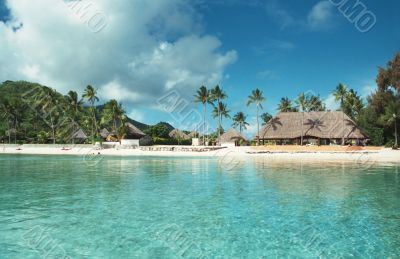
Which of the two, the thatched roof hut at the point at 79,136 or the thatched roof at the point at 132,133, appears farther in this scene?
the thatched roof hut at the point at 79,136

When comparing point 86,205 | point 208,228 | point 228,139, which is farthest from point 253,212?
point 228,139

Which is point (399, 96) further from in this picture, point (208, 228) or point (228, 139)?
point (208, 228)

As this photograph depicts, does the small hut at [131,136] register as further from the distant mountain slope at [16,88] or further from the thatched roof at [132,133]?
the distant mountain slope at [16,88]

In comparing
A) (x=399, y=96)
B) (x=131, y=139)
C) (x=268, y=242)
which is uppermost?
(x=399, y=96)

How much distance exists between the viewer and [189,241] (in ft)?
26.5

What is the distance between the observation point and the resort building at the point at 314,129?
157ft

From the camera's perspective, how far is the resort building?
157 ft

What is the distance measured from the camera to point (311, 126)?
165 ft

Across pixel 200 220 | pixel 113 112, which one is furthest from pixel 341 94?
pixel 200 220

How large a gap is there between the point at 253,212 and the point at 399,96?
138 ft

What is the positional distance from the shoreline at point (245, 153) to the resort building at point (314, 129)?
839cm

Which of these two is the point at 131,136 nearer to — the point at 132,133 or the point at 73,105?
the point at 132,133

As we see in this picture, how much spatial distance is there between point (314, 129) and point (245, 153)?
527 inches

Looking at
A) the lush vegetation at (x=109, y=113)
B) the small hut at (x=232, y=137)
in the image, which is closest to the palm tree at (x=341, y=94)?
the lush vegetation at (x=109, y=113)
